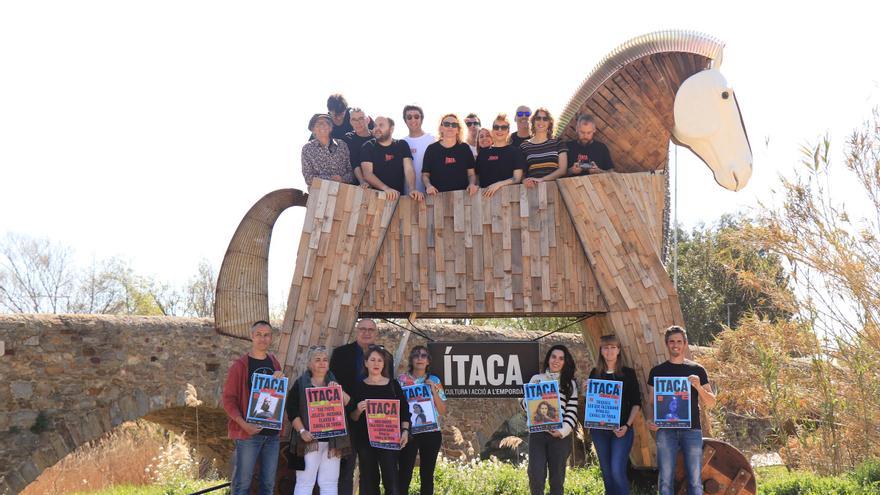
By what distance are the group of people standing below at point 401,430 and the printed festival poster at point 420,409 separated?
44 millimetres

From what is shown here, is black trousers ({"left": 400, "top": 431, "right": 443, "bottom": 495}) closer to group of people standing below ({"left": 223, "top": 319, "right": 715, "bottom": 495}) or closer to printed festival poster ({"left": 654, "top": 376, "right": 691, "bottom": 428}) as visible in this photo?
group of people standing below ({"left": 223, "top": 319, "right": 715, "bottom": 495})

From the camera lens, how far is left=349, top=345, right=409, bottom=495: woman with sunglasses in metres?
5.45

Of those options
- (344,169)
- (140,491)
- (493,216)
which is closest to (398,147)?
(344,169)

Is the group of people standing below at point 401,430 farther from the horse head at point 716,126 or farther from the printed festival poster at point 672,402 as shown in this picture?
the horse head at point 716,126

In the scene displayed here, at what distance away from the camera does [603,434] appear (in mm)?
5637

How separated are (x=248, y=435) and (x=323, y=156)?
2.04 m

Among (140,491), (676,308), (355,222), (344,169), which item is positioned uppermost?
(344,169)

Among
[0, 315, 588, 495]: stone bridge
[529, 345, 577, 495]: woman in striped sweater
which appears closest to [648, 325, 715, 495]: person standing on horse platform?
[529, 345, 577, 495]: woman in striped sweater

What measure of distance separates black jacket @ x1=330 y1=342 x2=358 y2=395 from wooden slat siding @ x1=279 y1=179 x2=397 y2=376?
0.49ft

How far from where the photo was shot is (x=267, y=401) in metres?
5.25

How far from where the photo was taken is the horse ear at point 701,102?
5867mm

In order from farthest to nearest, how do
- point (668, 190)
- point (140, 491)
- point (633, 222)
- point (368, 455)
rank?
point (140, 491)
point (668, 190)
point (633, 222)
point (368, 455)

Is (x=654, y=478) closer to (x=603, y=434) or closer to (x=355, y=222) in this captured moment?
(x=603, y=434)

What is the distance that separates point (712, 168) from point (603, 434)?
77.6 inches
